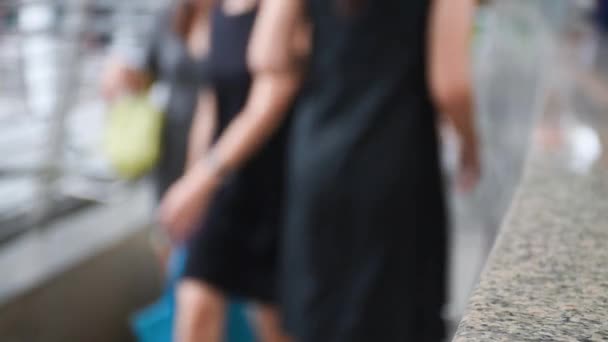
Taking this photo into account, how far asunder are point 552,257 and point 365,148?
0.61 metres

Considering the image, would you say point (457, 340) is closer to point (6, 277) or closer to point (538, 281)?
point (538, 281)

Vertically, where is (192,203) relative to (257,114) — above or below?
below

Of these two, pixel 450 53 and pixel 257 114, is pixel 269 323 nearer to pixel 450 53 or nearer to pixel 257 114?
pixel 257 114

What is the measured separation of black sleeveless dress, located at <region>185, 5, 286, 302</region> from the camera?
1.42 m

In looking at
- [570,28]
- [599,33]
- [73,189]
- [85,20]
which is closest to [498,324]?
[85,20]

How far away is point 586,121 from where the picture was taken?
1.47m

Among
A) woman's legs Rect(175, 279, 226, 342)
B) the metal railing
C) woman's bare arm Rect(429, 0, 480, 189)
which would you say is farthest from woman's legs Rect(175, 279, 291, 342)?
the metal railing

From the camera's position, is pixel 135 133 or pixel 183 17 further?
pixel 135 133

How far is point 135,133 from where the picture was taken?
1.88m

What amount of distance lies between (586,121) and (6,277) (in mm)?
1599

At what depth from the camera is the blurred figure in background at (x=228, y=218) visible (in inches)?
56.0

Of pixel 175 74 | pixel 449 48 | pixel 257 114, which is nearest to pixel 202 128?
pixel 175 74

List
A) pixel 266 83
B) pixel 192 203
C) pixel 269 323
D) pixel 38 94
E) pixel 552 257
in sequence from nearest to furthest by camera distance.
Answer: pixel 552 257 → pixel 266 83 → pixel 192 203 → pixel 269 323 → pixel 38 94

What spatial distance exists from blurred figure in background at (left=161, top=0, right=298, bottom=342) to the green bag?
463 millimetres
